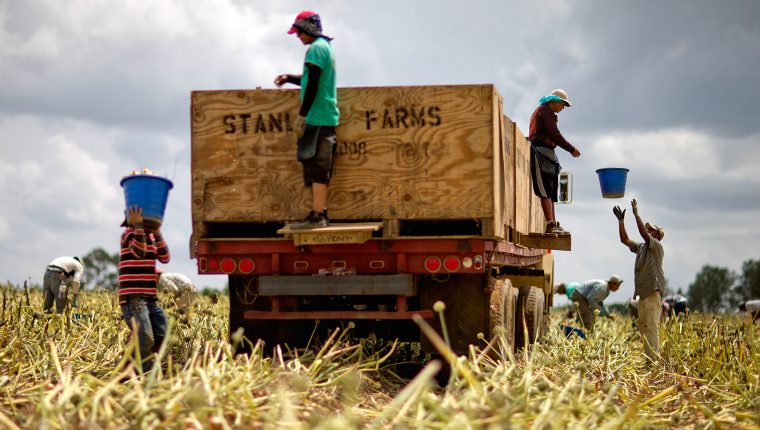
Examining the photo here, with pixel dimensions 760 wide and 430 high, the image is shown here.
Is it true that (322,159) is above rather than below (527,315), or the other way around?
above

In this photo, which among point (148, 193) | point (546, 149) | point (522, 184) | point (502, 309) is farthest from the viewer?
point (546, 149)

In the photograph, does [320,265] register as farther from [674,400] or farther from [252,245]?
[674,400]

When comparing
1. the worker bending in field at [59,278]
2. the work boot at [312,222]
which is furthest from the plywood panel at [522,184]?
the worker bending in field at [59,278]

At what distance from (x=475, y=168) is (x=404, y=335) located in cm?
239

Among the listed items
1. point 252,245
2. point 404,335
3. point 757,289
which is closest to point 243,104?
point 252,245

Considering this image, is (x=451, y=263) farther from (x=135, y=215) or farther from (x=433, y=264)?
(x=135, y=215)

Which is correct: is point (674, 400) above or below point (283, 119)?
below

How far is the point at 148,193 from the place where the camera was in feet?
25.5

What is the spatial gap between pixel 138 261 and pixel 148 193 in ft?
2.12

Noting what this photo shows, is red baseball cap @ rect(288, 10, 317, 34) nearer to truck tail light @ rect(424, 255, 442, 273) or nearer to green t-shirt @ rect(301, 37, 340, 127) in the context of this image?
green t-shirt @ rect(301, 37, 340, 127)

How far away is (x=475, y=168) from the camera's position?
27.6ft

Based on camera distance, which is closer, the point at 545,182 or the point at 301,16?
the point at 301,16

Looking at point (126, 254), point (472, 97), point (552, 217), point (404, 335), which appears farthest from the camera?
point (552, 217)

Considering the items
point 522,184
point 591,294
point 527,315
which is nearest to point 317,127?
point 522,184
